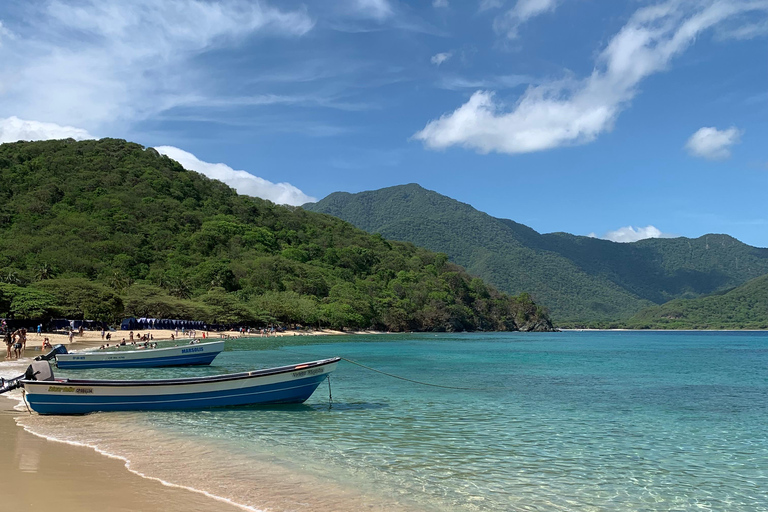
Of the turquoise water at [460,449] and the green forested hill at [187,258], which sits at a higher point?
the green forested hill at [187,258]

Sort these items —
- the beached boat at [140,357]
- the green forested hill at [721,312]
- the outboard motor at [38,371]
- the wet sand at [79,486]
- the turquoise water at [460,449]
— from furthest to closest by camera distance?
the green forested hill at [721,312] < the beached boat at [140,357] < the outboard motor at [38,371] < the turquoise water at [460,449] < the wet sand at [79,486]

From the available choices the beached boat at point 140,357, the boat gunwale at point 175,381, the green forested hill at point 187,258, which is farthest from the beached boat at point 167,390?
the green forested hill at point 187,258

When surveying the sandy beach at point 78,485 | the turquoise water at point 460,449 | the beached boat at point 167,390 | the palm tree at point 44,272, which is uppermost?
the palm tree at point 44,272

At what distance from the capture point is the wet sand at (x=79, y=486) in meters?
7.21

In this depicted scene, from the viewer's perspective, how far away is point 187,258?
350ft

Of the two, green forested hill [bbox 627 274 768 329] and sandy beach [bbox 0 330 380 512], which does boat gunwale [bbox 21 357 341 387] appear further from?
green forested hill [bbox 627 274 768 329]

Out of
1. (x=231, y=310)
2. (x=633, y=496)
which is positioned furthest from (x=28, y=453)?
(x=231, y=310)

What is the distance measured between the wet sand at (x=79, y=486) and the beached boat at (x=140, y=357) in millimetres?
18673

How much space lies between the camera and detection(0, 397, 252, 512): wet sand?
721 centimetres

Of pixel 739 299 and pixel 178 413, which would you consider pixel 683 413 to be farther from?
pixel 739 299

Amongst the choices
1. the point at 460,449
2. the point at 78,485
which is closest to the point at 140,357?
the point at 460,449

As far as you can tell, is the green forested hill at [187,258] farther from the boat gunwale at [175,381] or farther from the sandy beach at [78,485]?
the sandy beach at [78,485]

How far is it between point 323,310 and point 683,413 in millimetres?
84223

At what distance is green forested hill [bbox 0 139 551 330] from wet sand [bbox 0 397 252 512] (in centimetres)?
4718
